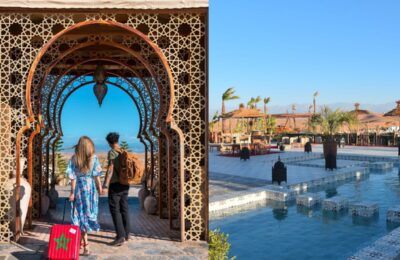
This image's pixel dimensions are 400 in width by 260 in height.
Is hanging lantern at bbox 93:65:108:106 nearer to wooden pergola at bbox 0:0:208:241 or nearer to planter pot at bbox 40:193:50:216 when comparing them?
wooden pergola at bbox 0:0:208:241

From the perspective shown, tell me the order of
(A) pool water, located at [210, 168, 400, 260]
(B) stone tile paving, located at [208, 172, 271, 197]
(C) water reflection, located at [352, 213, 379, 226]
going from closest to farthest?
1. (A) pool water, located at [210, 168, 400, 260]
2. (C) water reflection, located at [352, 213, 379, 226]
3. (B) stone tile paving, located at [208, 172, 271, 197]

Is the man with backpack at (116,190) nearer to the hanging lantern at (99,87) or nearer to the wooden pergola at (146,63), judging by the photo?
the wooden pergola at (146,63)

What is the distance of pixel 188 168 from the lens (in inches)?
200

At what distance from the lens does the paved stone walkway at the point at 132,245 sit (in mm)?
4441

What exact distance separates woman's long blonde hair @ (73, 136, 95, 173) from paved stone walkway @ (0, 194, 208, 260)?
1.00 metres

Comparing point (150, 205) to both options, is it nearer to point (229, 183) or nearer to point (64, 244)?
point (64, 244)

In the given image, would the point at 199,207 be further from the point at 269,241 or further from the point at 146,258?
the point at 269,241

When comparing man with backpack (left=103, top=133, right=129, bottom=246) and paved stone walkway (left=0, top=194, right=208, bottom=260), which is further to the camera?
man with backpack (left=103, top=133, right=129, bottom=246)

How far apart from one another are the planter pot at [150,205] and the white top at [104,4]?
323 cm

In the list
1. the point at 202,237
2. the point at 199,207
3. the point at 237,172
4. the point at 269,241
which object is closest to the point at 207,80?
the point at 199,207

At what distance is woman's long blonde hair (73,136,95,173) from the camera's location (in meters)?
4.31

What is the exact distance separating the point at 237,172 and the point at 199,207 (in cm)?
990

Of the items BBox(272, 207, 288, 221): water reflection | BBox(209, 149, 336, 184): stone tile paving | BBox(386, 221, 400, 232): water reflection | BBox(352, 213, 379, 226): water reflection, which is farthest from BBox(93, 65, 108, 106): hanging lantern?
BBox(209, 149, 336, 184): stone tile paving

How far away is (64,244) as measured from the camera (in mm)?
4172
